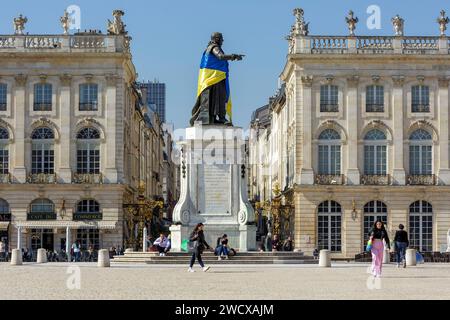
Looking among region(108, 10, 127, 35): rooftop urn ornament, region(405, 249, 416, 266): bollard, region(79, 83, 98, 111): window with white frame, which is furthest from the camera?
region(108, 10, 127, 35): rooftop urn ornament

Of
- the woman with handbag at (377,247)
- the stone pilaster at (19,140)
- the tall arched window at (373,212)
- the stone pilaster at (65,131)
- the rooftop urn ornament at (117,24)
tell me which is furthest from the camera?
the rooftop urn ornament at (117,24)

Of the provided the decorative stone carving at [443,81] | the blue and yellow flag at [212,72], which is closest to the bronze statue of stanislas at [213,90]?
the blue and yellow flag at [212,72]

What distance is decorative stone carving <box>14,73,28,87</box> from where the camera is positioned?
7475cm

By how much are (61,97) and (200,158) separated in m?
29.5

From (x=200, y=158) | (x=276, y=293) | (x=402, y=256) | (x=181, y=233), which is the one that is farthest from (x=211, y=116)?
(x=276, y=293)

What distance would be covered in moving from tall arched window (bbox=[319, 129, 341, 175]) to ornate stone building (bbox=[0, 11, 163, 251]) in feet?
42.8

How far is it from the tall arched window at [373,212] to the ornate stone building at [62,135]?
15923mm

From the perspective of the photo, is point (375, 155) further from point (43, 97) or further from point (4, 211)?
point (4, 211)

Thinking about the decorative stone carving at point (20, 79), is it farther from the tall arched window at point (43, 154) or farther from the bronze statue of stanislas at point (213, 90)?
the bronze statue of stanislas at point (213, 90)

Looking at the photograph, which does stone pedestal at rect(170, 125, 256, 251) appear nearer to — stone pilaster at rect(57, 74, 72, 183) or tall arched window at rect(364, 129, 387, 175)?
stone pilaster at rect(57, 74, 72, 183)

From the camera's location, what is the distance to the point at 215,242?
4756 cm

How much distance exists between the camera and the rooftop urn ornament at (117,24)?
7619 cm

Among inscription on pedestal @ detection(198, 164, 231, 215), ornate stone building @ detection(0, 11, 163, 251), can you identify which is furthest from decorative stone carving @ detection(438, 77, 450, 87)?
inscription on pedestal @ detection(198, 164, 231, 215)
